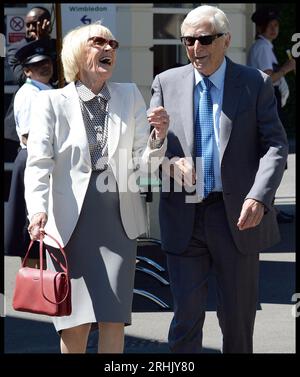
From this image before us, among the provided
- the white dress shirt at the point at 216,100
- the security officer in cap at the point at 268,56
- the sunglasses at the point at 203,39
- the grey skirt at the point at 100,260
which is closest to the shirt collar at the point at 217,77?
the white dress shirt at the point at 216,100

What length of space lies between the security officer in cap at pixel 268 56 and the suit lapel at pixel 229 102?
6244mm

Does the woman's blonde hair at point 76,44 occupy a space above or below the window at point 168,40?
below

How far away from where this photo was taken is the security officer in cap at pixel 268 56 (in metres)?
11.9

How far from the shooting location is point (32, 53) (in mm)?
8570

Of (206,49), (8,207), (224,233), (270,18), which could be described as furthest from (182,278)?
(270,18)

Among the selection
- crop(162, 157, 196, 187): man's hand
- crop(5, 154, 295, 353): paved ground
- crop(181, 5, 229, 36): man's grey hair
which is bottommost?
crop(5, 154, 295, 353): paved ground

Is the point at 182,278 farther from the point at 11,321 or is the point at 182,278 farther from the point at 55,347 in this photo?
the point at 11,321

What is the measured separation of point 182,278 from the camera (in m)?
5.70

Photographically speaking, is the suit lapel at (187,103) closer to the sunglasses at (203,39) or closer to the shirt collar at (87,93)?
the sunglasses at (203,39)

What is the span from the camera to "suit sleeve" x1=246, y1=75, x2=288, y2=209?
548 cm

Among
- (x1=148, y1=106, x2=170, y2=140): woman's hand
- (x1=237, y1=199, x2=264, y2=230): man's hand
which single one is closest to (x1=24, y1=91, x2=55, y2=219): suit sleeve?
(x1=148, y1=106, x2=170, y2=140): woman's hand

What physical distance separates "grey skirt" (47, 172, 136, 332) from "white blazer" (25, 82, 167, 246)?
0.05 meters

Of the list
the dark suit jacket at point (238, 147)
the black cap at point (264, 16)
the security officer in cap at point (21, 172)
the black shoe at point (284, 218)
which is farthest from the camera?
the black shoe at point (284, 218)

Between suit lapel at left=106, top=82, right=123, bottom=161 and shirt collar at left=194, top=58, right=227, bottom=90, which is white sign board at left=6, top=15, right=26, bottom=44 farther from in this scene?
shirt collar at left=194, top=58, right=227, bottom=90
